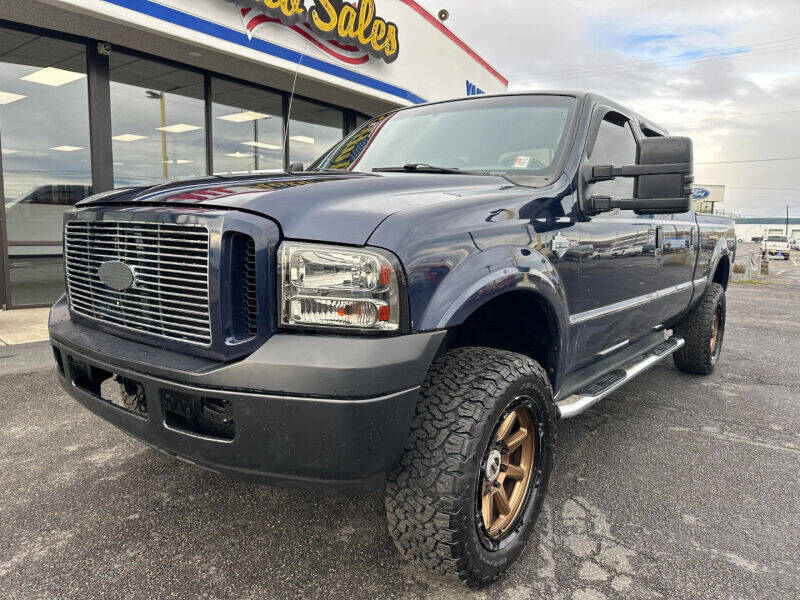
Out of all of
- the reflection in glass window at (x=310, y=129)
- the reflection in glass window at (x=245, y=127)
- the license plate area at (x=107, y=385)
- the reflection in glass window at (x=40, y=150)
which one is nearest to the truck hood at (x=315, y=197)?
the license plate area at (x=107, y=385)

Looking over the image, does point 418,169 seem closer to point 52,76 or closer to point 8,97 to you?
point 52,76

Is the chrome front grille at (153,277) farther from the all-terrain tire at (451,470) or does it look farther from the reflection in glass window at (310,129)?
the reflection in glass window at (310,129)

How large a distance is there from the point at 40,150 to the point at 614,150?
741 cm

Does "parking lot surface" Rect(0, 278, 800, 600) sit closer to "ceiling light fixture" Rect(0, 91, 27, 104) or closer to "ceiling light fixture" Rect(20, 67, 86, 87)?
"ceiling light fixture" Rect(0, 91, 27, 104)

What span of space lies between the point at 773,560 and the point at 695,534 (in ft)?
0.88

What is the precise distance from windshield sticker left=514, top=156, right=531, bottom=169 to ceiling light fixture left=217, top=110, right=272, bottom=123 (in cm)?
766

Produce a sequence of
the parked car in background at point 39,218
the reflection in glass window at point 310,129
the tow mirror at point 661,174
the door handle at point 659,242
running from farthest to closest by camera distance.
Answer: the reflection in glass window at point 310,129
the parked car in background at point 39,218
the door handle at point 659,242
the tow mirror at point 661,174

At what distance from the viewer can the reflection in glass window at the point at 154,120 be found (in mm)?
7898

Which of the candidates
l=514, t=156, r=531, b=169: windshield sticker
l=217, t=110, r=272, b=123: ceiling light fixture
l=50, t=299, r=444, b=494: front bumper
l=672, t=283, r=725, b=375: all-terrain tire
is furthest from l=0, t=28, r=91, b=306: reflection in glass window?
l=672, t=283, r=725, b=375: all-terrain tire

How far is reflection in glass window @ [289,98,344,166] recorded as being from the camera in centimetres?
1063

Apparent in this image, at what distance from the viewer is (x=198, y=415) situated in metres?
1.73

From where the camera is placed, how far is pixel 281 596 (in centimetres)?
187

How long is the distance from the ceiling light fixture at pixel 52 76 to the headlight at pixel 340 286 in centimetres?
749

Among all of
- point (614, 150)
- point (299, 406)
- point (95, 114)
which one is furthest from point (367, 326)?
point (95, 114)
